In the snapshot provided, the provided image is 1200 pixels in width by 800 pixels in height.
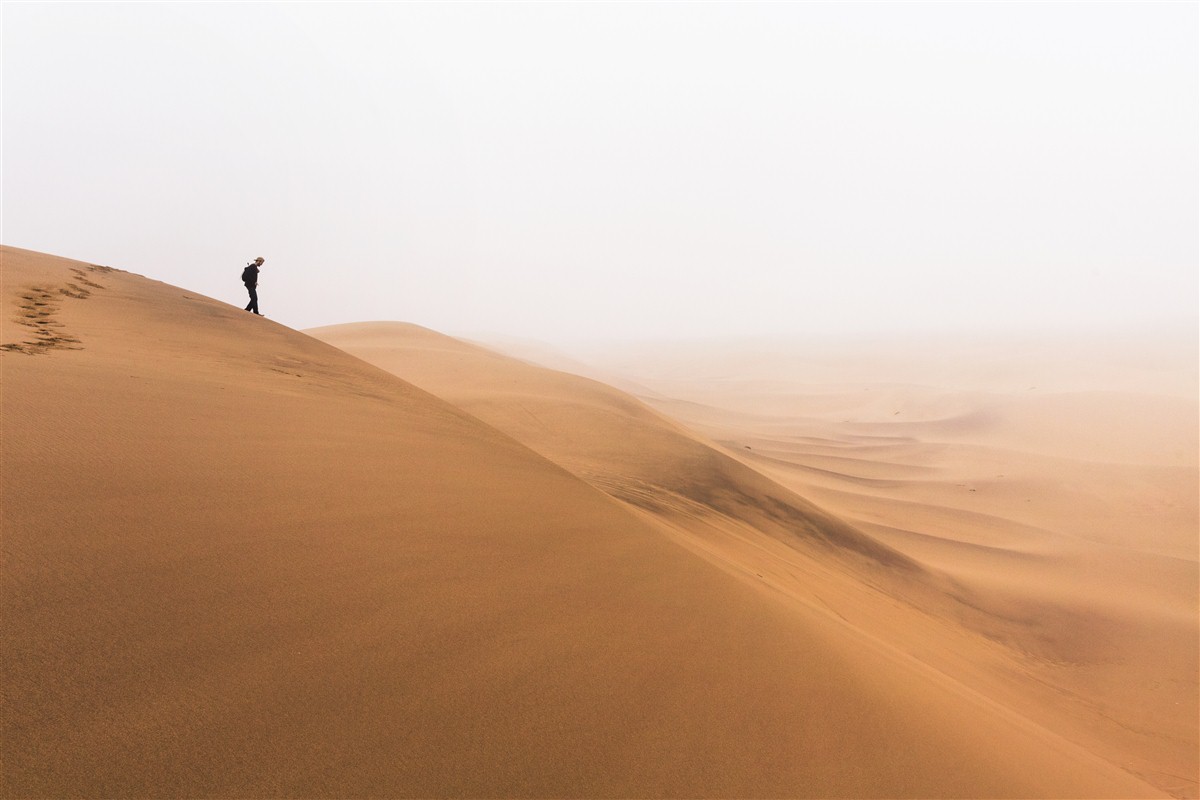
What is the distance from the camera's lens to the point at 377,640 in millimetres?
1995

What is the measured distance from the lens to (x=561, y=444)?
892 cm

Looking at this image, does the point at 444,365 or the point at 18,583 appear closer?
the point at 18,583

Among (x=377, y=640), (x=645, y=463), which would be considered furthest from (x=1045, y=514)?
(x=377, y=640)

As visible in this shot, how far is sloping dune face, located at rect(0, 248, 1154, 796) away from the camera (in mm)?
1562

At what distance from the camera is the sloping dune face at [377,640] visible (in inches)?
61.5

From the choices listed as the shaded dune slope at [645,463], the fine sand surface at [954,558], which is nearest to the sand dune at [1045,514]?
the fine sand surface at [954,558]

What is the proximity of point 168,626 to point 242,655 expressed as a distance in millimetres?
222

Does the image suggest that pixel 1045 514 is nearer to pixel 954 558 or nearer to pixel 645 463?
pixel 954 558

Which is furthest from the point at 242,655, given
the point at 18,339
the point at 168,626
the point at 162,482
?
the point at 18,339

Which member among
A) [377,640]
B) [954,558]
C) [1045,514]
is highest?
[377,640]

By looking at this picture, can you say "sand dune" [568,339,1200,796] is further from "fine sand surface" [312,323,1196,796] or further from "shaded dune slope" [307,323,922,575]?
"shaded dune slope" [307,323,922,575]

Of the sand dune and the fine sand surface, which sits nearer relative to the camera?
the fine sand surface

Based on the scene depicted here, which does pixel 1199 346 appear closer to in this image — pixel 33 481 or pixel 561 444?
pixel 561 444

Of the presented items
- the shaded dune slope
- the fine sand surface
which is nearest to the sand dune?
the fine sand surface
